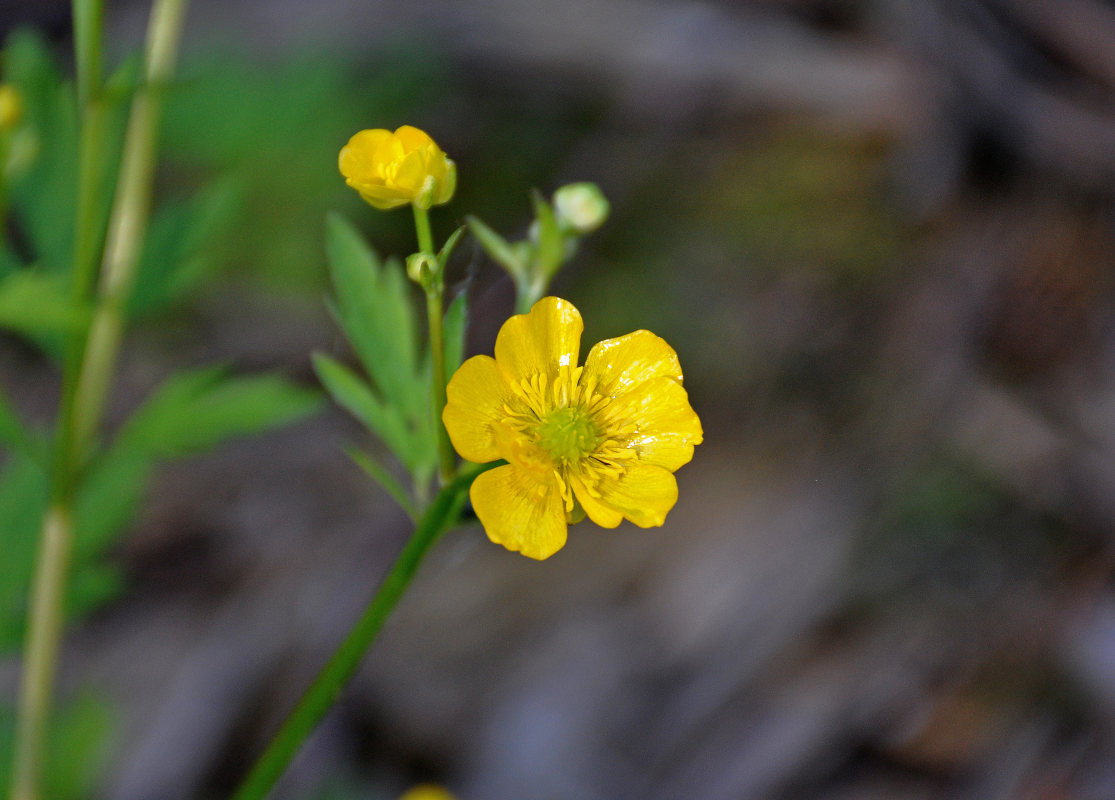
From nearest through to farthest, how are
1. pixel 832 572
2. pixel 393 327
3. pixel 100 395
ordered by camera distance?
1. pixel 393 327
2. pixel 100 395
3. pixel 832 572

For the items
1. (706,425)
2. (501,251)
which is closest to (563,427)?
(501,251)

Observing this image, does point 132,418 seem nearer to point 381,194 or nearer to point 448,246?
point 381,194

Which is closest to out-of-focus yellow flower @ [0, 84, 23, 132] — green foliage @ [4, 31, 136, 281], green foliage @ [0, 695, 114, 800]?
green foliage @ [4, 31, 136, 281]

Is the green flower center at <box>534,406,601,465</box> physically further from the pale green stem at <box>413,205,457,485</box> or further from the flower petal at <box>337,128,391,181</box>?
the flower petal at <box>337,128,391,181</box>

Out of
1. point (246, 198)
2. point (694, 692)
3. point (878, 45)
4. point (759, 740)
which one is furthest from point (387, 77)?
point (759, 740)

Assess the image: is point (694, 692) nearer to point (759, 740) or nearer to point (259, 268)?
point (759, 740)
